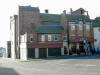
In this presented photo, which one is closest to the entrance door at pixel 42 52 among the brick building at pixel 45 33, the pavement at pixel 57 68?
the brick building at pixel 45 33

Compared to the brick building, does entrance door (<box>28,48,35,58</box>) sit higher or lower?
lower

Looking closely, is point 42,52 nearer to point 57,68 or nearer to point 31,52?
point 31,52

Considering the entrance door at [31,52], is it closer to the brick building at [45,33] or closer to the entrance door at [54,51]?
the brick building at [45,33]

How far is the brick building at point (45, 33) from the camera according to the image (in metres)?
45.2

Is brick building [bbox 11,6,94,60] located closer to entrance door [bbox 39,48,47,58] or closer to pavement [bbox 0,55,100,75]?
entrance door [bbox 39,48,47,58]

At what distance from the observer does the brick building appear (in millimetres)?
45156

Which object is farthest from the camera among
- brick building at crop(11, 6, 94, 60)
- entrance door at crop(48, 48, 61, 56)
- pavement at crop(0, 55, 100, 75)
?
entrance door at crop(48, 48, 61, 56)

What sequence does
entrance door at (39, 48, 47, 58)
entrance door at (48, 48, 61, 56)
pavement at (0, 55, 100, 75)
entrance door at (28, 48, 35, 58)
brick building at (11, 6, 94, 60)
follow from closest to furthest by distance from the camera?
pavement at (0, 55, 100, 75), entrance door at (28, 48, 35, 58), entrance door at (39, 48, 47, 58), brick building at (11, 6, 94, 60), entrance door at (48, 48, 61, 56)

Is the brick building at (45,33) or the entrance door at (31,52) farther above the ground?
the brick building at (45,33)

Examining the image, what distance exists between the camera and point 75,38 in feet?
163

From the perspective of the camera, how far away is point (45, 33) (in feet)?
153

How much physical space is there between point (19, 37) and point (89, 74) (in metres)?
35.6

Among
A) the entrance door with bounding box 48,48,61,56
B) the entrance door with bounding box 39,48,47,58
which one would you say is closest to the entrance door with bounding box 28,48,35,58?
the entrance door with bounding box 39,48,47,58

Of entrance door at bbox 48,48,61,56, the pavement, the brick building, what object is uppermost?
the brick building
